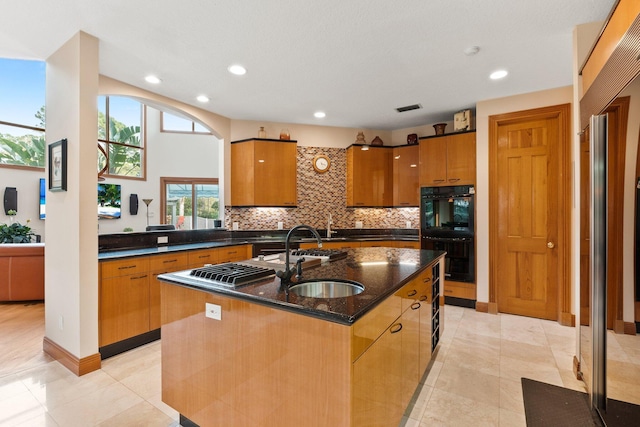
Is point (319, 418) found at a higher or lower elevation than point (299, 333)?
lower

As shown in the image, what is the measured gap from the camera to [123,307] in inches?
112

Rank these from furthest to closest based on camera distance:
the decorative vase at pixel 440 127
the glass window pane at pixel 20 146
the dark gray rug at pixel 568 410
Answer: the glass window pane at pixel 20 146
the decorative vase at pixel 440 127
the dark gray rug at pixel 568 410

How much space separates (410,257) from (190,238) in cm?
306

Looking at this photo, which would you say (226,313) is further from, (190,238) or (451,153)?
(451,153)

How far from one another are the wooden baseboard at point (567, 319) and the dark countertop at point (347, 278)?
2126 millimetres

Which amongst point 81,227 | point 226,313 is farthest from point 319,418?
point 81,227

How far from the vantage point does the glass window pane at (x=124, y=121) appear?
8.65 m

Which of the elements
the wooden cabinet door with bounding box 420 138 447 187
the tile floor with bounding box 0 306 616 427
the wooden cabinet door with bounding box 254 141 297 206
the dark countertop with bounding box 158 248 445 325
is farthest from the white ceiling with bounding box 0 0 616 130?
the tile floor with bounding box 0 306 616 427

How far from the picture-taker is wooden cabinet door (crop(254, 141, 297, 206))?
4.75 m

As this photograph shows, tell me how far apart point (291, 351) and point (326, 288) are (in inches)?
24.6

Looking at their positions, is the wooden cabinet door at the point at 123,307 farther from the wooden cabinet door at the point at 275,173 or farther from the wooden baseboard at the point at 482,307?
the wooden baseboard at the point at 482,307

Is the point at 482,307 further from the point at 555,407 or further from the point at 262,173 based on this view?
the point at 262,173

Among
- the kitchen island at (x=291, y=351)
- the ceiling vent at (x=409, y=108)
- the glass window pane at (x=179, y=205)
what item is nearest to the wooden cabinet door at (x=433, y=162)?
the ceiling vent at (x=409, y=108)

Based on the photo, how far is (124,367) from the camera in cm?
260
